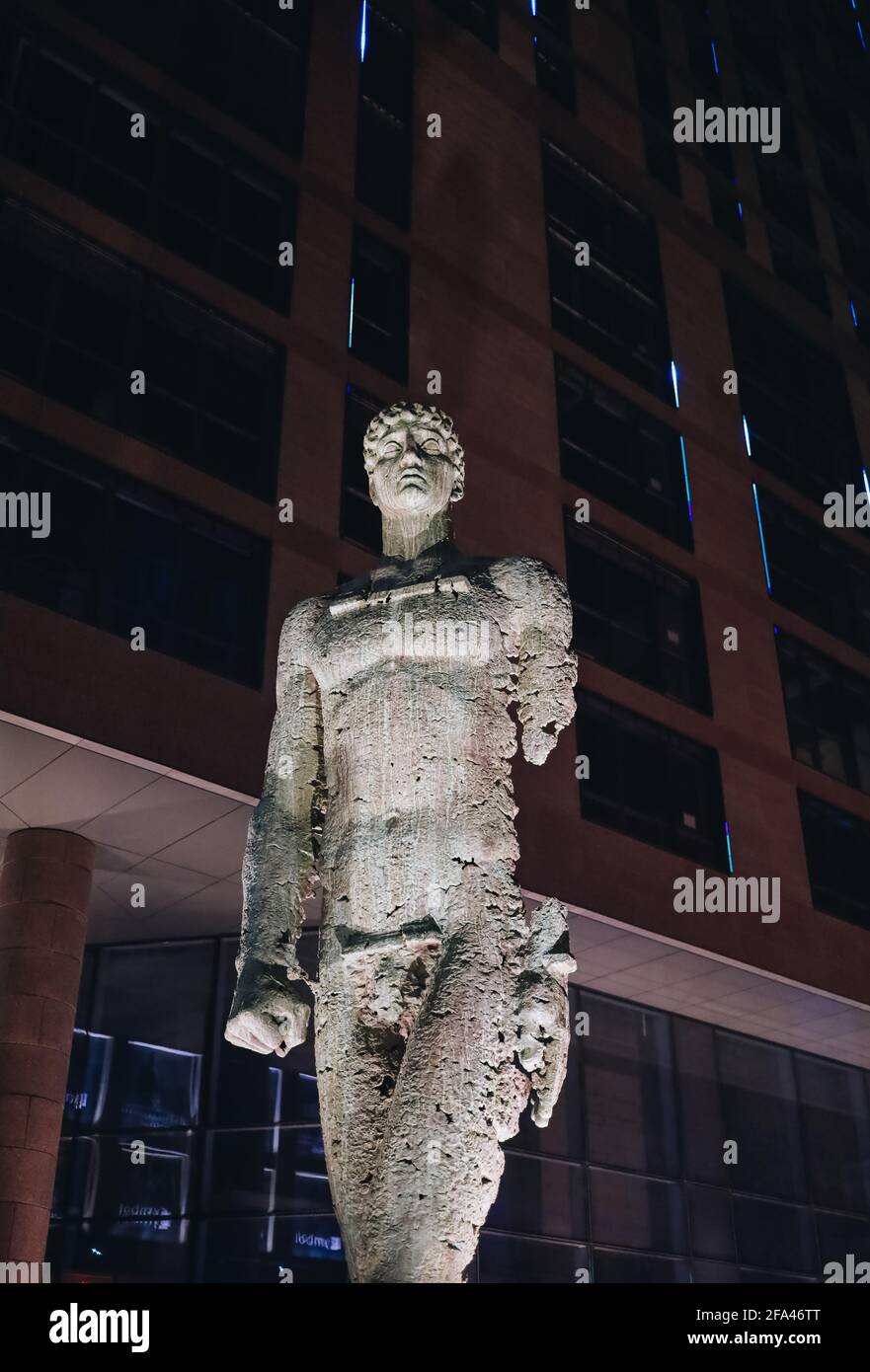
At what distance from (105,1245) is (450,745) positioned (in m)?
14.6

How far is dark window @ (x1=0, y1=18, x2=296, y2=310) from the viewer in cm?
1625

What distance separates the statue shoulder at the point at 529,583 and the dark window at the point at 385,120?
1699 centimetres

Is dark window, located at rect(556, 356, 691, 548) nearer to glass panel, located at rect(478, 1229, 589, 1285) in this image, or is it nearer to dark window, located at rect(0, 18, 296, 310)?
dark window, located at rect(0, 18, 296, 310)

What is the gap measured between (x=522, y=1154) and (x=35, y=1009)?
Result: 9.01 m

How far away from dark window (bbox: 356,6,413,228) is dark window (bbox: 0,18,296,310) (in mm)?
2322

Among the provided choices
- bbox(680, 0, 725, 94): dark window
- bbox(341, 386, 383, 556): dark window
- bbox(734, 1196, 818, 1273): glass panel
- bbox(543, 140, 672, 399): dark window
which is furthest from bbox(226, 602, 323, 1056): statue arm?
bbox(680, 0, 725, 94): dark window

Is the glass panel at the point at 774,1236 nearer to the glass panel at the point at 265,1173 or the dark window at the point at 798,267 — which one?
the glass panel at the point at 265,1173

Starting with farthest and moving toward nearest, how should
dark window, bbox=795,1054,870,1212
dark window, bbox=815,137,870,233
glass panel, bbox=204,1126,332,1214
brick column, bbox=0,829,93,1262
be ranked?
dark window, bbox=815,137,870,233
dark window, bbox=795,1054,870,1212
glass panel, bbox=204,1126,332,1214
brick column, bbox=0,829,93,1262

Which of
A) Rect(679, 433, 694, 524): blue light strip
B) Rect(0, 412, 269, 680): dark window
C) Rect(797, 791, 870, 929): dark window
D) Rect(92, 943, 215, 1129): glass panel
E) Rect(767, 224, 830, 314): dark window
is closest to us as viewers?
Rect(0, 412, 269, 680): dark window

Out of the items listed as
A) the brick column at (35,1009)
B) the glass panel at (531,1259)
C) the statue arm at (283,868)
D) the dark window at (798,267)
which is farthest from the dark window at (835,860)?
the statue arm at (283,868)

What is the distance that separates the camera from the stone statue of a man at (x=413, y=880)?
3604 mm

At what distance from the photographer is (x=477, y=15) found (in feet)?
78.0
